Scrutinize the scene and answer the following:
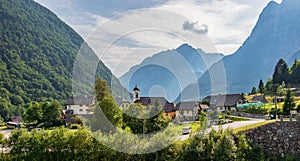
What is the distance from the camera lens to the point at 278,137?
22.5 meters

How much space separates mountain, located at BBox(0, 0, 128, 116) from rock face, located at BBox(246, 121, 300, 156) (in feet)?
180

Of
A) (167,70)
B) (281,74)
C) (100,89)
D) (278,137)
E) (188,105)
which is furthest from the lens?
(281,74)

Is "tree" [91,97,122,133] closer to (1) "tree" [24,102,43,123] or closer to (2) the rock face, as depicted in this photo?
(2) the rock face

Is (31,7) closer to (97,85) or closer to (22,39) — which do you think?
(22,39)

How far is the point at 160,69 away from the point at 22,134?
1173 cm

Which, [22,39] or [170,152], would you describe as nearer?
[170,152]

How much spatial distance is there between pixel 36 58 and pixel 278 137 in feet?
346

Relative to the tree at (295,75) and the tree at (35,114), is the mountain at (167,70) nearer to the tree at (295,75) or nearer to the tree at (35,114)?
the tree at (35,114)

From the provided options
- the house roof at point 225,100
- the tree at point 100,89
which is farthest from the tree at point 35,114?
the house roof at point 225,100

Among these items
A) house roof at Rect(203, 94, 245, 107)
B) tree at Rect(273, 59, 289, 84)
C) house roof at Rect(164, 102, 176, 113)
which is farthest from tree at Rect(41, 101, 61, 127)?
tree at Rect(273, 59, 289, 84)

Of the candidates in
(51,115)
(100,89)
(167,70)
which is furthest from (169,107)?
(167,70)

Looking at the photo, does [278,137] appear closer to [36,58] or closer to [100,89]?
[100,89]

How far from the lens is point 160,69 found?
24.6 m

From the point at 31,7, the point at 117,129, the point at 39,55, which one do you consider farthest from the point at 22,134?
the point at 31,7
